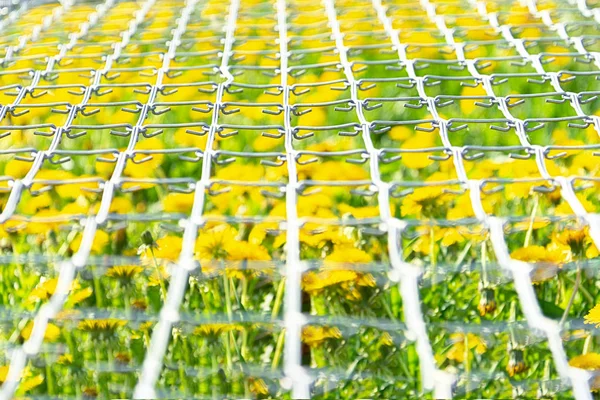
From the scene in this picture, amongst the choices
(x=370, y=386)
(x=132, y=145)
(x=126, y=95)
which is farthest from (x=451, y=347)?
(x=126, y=95)

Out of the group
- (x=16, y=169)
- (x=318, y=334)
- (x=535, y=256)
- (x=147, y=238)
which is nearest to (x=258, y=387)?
(x=318, y=334)

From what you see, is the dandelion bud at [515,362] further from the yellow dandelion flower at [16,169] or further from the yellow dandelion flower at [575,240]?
the yellow dandelion flower at [16,169]

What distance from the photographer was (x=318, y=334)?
2.61 ft

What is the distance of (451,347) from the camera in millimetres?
895

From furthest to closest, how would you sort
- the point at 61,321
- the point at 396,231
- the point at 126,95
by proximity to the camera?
the point at 126,95 → the point at 61,321 → the point at 396,231

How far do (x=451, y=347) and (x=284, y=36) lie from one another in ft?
1.97

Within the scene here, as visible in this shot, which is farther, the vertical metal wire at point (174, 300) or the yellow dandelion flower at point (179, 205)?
the yellow dandelion flower at point (179, 205)

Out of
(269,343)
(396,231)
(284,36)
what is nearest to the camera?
(396,231)

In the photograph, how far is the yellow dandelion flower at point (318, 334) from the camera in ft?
2.60

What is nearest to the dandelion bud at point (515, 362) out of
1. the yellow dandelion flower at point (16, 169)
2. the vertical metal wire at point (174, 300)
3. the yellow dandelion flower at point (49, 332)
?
the vertical metal wire at point (174, 300)

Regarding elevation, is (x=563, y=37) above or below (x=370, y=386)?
above

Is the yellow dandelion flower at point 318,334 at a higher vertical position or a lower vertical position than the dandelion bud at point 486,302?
lower

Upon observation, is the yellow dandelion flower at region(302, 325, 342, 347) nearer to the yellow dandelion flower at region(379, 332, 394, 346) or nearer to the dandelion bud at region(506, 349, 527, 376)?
the yellow dandelion flower at region(379, 332, 394, 346)

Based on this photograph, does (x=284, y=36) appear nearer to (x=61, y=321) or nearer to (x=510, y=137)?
(x=510, y=137)
